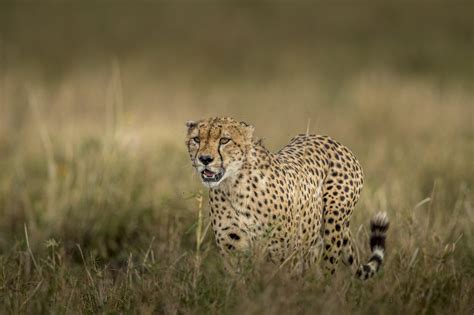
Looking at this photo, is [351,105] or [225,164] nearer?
[225,164]

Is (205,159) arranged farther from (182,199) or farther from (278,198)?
(182,199)

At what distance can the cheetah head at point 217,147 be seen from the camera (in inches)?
139

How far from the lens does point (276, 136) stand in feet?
29.1

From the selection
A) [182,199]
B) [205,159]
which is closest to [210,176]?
[205,159]

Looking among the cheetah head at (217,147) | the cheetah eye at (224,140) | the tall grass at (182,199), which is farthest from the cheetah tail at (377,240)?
the cheetah eye at (224,140)

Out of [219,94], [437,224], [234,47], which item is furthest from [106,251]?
[234,47]

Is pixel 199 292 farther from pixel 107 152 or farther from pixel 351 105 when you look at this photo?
pixel 351 105

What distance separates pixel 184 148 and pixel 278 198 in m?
A: 3.73

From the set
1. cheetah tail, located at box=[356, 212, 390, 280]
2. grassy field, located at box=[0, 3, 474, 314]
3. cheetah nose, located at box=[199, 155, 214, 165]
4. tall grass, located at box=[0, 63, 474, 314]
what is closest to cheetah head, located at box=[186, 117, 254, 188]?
cheetah nose, located at box=[199, 155, 214, 165]

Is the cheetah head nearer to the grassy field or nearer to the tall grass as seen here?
the tall grass

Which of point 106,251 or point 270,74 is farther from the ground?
point 270,74

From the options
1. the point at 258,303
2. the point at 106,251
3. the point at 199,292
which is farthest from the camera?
the point at 106,251

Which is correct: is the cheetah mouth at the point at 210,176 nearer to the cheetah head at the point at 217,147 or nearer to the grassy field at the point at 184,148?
the cheetah head at the point at 217,147

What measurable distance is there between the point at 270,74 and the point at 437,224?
9399 mm
